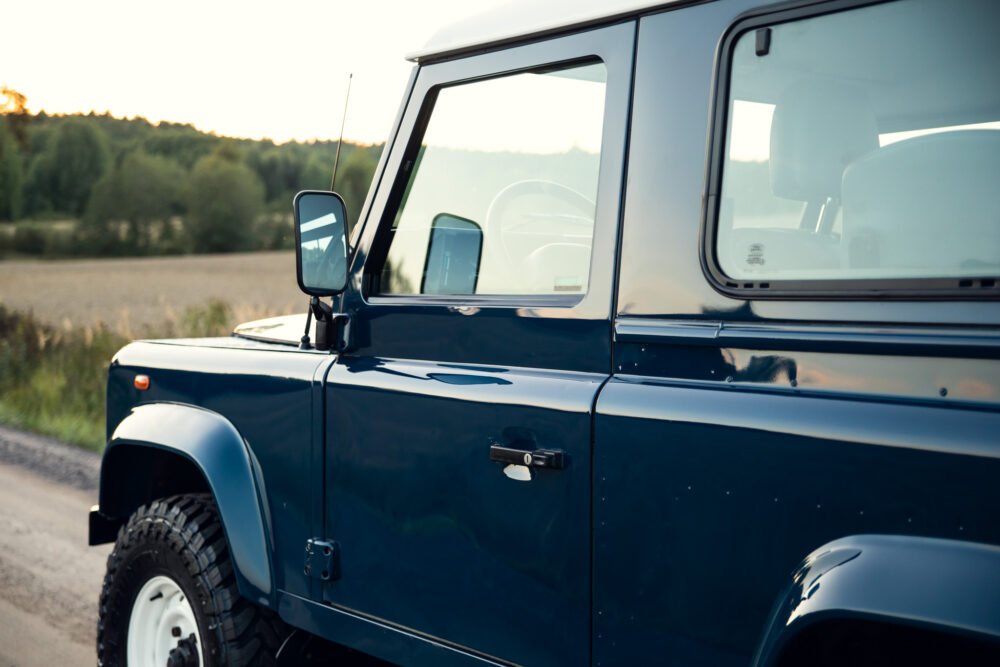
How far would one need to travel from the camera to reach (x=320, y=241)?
8.68 feet

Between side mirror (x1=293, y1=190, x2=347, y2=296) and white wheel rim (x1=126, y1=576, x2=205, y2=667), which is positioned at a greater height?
side mirror (x1=293, y1=190, x2=347, y2=296)

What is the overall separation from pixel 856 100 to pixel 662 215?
1.31 ft

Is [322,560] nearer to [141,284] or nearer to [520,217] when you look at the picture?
[520,217]

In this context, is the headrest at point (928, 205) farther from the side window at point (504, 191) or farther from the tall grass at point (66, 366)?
the tall grass at point (66, 366)

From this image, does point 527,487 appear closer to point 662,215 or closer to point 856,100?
point 662,215

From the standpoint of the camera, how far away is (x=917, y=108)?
1.84 m

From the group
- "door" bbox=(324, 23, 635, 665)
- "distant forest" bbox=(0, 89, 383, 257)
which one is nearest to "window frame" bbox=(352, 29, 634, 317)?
"door" bbox=(324, 23, 635, 665)

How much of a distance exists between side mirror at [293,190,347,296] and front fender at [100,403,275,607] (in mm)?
556

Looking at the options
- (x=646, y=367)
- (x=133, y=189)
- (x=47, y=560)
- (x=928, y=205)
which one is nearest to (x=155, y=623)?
(x=646, y=367)

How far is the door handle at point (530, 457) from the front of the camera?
2.12 metres

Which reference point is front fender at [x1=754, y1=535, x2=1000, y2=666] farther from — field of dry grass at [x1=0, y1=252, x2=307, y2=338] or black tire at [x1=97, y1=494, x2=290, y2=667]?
field of dry grass at [x1=0, y1=252, x2=307, y2=338]

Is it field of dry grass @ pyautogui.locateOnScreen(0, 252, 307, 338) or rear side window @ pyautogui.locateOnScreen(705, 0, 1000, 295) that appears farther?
field of dry grass @ pyautogui.locateOnScreen(0, 252, 307, 338)

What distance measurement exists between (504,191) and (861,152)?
876 millimetres

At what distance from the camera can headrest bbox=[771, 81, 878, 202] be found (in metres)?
1.87
